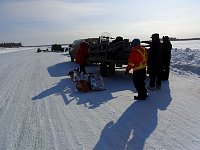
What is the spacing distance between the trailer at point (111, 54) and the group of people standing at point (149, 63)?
1963 mm

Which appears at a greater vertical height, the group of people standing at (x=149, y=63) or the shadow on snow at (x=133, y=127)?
the group of people standing at (x=149, y=63)

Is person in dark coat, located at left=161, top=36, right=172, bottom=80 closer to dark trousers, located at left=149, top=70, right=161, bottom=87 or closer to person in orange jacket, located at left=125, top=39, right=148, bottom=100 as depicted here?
dark trousers, located at left=149, top=70, right=161, bottom=87

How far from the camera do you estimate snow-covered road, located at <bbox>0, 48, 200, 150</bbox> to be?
538cm

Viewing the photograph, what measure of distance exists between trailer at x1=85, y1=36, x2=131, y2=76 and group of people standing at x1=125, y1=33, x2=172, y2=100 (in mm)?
1963

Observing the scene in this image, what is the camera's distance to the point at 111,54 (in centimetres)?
1394

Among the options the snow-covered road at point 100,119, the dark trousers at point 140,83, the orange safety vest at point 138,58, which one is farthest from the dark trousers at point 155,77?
the orange safety vest at point 138,58

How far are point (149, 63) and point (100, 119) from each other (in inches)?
168

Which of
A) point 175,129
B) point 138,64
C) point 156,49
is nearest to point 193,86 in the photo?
point 156,49

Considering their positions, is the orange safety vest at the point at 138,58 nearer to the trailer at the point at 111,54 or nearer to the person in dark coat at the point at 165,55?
the person in dark coat at the point at 165,55

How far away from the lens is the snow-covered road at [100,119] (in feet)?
17.6

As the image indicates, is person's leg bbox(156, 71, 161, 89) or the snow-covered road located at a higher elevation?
person's leg bbox(156, 71, 161, 89)

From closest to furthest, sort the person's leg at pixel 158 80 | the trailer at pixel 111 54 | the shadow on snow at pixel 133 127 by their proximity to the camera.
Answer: the shadow on snow at pixel 133 127 → the person's leg at pixel 158 80 → the trailer at pixel 111 54

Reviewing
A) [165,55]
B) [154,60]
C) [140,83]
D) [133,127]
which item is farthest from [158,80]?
[133,127]

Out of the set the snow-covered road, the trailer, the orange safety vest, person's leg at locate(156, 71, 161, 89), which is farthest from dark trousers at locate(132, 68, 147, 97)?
the trailer
